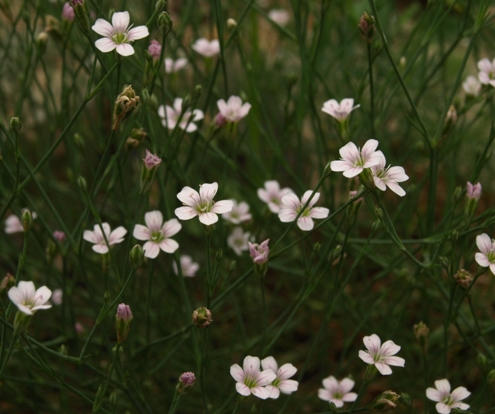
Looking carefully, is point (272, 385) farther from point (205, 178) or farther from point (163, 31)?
point (205, 178)

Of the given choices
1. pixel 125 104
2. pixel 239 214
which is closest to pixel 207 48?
pixel 239 214

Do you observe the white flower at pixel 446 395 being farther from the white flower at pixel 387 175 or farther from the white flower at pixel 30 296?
the white flower at pixel 30 296

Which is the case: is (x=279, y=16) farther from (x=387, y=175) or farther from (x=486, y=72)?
(x=387, y=175)

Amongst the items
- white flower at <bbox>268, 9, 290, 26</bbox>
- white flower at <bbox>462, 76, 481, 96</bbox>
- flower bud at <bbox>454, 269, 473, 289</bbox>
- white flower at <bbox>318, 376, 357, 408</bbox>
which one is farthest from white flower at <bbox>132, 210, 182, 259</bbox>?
white flower at <bbox>268, 9, 290, 26</bbox>

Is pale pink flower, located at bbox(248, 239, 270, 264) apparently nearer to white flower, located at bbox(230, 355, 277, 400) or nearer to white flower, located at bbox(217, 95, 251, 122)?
white flower, located at bbox(230, 355, 277, 400)

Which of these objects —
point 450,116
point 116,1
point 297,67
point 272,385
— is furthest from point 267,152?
point 272,385

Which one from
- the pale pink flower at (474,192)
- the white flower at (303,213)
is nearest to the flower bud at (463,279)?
the pale pink flower at (474,192)
